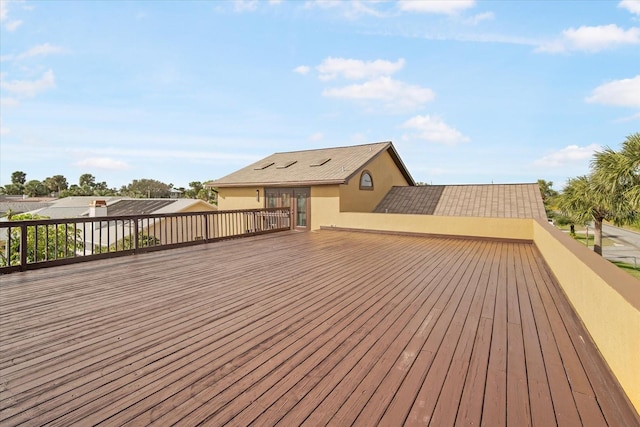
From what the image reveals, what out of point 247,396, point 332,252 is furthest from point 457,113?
point 247,396

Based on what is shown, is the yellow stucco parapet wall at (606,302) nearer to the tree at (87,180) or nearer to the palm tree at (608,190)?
the palm tree at (608,190)

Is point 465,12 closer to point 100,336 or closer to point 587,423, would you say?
point 587,423

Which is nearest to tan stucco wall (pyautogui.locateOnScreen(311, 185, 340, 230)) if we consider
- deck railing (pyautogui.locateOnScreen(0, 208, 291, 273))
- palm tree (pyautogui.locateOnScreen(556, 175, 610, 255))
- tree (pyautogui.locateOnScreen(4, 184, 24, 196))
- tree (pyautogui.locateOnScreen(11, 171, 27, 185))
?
deck railing (pyautogui.locateOnScreen(0, 208, 291, 273))

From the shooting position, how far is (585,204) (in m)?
16.9

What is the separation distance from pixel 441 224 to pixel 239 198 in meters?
8.70

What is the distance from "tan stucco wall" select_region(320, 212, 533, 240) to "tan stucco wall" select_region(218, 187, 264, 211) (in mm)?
3613

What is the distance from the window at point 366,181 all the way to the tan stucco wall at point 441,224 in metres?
1.75

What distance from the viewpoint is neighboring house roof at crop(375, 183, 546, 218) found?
9.91 m

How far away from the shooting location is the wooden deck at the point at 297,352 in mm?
1550

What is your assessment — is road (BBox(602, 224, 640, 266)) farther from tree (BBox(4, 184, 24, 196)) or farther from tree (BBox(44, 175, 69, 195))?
tree (BBox(4, 184, 24, 196))

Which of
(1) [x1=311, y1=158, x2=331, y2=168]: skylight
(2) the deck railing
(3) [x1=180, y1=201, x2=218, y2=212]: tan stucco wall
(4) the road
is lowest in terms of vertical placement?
(4) the road

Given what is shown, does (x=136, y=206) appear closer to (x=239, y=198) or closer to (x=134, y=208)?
(x=134, y=208)

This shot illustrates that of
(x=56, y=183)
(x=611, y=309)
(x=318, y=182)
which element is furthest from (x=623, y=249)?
(x=56, y=183)

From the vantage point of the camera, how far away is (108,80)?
1128 cm
